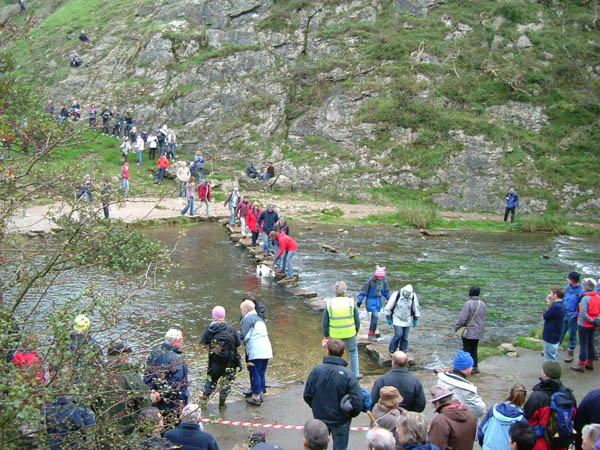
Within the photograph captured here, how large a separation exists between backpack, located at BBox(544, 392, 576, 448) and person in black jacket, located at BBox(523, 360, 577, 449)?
0.20ft

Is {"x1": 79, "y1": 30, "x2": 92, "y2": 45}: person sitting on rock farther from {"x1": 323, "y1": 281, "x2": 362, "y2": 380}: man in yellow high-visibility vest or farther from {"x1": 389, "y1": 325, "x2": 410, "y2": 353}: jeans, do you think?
{"x1": 323, "y1": 281, "x2": 362, "y2": 380}: man in yellow high-visibility vest

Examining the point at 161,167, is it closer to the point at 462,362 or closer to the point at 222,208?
the point at 222,208

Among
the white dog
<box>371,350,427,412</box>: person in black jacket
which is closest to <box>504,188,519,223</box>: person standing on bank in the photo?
the white dog

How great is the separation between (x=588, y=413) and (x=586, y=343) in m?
5.18

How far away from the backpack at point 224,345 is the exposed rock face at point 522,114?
3090 centimetres

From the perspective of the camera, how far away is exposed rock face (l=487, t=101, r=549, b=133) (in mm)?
34406

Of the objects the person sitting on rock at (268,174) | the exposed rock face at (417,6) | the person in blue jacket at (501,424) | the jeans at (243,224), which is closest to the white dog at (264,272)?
the jeans at (243,224)

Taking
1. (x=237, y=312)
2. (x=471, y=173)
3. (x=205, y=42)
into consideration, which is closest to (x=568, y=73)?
(x=471, y=173)

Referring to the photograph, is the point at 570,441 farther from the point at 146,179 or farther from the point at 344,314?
the point at 146,179

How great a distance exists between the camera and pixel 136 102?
37.9m

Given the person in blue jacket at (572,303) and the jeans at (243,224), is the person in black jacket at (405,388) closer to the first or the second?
the person in blue jacket at (572,303)

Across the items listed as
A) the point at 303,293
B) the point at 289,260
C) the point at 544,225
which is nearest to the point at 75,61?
the point at 289,260

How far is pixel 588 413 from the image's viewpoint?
625 centimetres

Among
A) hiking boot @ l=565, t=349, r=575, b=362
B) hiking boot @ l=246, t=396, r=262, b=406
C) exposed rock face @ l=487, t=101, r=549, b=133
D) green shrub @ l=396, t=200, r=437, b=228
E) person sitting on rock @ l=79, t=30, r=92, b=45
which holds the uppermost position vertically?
person sitting on rock @ l=79, t=30, r=92, b=45
